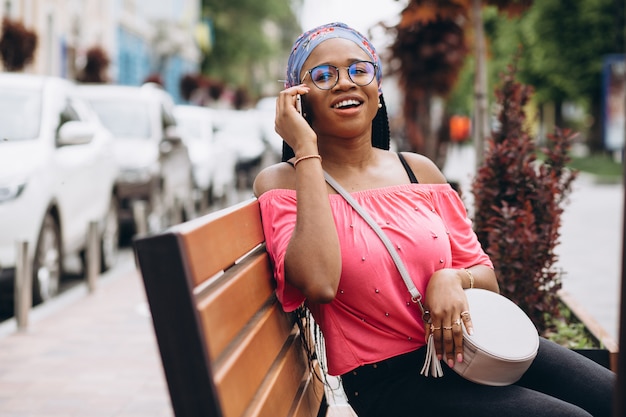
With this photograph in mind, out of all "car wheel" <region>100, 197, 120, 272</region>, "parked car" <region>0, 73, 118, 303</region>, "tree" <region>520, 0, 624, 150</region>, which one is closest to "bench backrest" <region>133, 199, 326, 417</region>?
"parked car" <region>0, 73, 118, 303</region>

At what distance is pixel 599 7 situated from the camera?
123 feet

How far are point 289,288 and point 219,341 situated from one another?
2.36ft

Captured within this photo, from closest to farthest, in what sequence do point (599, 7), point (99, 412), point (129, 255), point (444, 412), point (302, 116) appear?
point (444, 412)
point (302, 116)
point (99, 412)
point (129, 255)
point (599, 7)

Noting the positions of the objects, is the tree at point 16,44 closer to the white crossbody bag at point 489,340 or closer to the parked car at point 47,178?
the parked car at point 47,178

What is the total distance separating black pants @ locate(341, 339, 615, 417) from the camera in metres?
2.54

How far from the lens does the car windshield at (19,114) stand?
7824 mm

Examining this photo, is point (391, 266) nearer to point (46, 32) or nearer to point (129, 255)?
point (129, 255)

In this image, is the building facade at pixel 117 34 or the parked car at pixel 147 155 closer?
the parked car at pixel 147 155

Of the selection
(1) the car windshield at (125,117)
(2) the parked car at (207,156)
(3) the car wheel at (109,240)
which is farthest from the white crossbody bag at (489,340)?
(2) the parked car at (207,156)

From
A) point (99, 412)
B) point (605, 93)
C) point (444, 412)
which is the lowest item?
point (99, 412)

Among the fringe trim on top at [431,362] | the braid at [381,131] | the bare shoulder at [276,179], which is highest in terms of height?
the braid at [381,131]

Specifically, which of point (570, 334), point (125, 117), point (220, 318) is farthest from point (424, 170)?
point (125, 117)

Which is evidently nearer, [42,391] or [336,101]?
[336,101]

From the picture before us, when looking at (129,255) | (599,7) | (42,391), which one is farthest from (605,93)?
(42,391)
